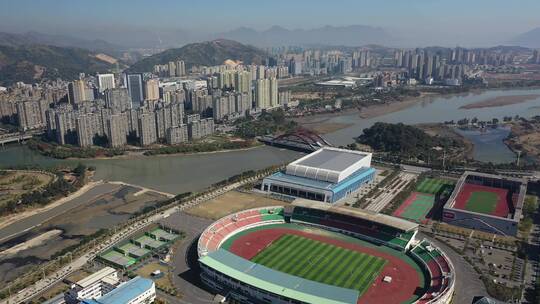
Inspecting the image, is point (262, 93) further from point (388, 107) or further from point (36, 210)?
point (36, 210)

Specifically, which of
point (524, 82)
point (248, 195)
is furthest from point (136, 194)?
point (524, 82)

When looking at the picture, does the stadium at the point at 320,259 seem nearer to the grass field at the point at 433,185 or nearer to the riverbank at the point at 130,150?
the grass field at the point at 433,185

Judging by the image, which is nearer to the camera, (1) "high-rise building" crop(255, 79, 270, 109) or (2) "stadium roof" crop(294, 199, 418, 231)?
(2) "stadium roof" crop(294, 199, 418, 231)

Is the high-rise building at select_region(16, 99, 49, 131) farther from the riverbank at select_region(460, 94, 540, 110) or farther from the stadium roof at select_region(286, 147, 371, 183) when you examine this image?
the riverbank at select_region(460, 94, 540, 110)

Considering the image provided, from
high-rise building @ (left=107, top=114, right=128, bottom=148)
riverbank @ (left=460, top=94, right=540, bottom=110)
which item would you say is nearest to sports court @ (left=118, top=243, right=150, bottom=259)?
high-rise building @ (left=107, top=114, right=128, bottom=148)

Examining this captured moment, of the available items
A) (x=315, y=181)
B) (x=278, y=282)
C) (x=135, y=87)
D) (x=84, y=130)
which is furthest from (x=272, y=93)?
(x=278, y=282)

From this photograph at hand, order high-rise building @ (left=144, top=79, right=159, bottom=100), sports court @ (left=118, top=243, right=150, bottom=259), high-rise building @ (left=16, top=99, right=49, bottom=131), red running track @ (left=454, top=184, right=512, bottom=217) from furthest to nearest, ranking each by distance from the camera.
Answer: high-rise building @ (left=144, top=79, right=159, bottom=100) < high-rise building @ (left=16, top=99, right=49, bottom=131) < red running track @ (left=454, top=184, right=512, bottom=217) < sports court @ (left=118, top=243, right=150, bottom=259)

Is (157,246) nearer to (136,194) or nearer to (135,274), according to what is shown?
(135,274)
